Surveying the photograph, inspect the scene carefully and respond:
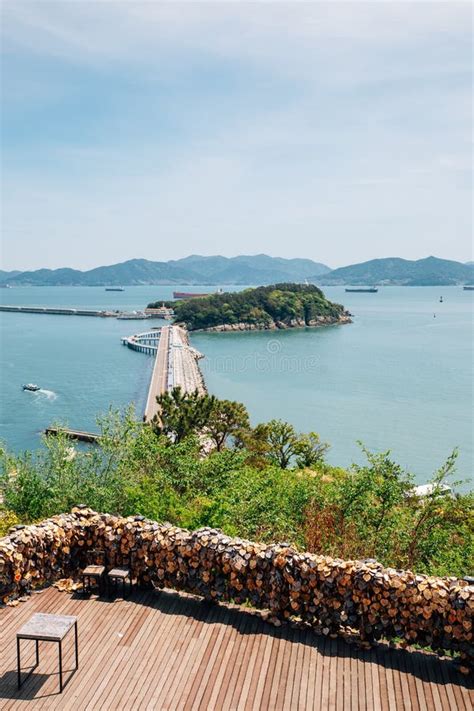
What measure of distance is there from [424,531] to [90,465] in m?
9.25

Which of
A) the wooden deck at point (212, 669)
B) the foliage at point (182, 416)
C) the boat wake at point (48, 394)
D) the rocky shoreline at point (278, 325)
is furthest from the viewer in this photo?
the rocky shoreline at point (278, 325)

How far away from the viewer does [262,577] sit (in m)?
10.1

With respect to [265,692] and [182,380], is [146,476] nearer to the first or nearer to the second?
[265,692]

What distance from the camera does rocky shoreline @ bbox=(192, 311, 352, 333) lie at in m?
145

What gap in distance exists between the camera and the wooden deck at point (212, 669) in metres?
8.07

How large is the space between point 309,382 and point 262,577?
224ft

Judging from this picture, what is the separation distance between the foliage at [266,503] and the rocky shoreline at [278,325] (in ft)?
413

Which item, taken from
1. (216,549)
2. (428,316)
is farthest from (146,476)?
(428,316)

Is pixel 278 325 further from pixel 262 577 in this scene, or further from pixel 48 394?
pixel 262 577

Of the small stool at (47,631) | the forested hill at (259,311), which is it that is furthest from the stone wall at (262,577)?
the forested hill at (259,311)

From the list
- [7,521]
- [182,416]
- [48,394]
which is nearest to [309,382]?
[48,394]

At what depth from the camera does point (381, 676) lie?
8633mm

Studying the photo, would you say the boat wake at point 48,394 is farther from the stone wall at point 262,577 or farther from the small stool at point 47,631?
the small stool at point 47,631

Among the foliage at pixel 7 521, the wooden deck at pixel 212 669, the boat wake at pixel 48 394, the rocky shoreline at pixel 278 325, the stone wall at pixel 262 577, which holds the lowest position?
the boat wake at pixel 48 394
